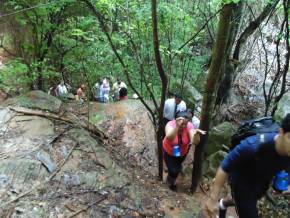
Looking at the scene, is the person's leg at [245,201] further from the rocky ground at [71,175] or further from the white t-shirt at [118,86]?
the white t-shirt at [118,86]

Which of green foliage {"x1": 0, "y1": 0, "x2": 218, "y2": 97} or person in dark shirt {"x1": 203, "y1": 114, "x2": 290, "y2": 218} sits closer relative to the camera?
person in dark shirt {"x1": 203, "y1": 114, "x2": 290, "y2": 218}

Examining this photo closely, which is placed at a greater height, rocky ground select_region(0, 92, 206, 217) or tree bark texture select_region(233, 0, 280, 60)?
tree bark texture select_region(233, 0, 280, 60)

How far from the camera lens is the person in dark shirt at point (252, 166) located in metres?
2.99

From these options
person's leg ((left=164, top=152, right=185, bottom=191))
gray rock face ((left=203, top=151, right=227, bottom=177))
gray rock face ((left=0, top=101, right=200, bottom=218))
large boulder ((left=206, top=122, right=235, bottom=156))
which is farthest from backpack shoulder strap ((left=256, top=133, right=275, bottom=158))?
large boulder ((left=206, top=122, right=235, bottom=156))

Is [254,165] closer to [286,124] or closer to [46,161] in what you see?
[286,124]

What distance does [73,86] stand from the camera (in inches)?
653

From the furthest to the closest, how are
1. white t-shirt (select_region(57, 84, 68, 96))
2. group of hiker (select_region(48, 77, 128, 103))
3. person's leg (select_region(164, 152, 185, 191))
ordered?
group of hiker (select_region(48, 77, 128, 103))
white t-shirt (select_region(57, 84, 68, 96))
person's leg (select_region(164, 152, 185, 191))

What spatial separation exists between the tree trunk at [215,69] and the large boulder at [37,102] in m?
3.38

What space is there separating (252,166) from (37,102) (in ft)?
19.3

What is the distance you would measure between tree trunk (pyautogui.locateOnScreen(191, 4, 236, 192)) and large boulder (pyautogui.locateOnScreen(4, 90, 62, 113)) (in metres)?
3.38

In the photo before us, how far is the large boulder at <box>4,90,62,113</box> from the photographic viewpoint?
7750 millimetres

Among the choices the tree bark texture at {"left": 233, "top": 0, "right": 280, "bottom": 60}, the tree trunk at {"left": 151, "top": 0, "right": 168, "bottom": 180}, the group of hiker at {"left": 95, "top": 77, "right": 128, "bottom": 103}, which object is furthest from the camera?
the group of hiker at {"left": 95, "top": 77, "right": 128, "bottom": 103}

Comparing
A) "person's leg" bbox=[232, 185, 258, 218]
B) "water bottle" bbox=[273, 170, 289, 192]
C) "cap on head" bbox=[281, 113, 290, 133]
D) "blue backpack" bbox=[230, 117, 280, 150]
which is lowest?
"person's leg" bbox=[232, 185, 258, 218]

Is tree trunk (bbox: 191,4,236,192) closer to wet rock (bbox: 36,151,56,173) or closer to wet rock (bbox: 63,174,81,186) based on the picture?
wet rock (bbox: 63,174,81,186)
